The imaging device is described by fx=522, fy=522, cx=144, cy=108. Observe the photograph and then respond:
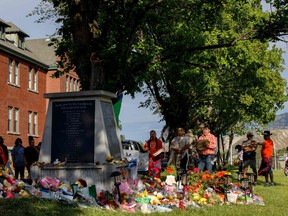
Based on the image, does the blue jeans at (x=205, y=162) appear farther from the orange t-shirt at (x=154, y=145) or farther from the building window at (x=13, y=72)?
the building window at (x=13, y=72)

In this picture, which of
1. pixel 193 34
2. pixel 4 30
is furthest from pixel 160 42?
pixel 4 30

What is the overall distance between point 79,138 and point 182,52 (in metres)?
6.65

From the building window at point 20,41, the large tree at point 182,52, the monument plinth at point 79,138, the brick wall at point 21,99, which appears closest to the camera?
the monument plinth at point 79,138

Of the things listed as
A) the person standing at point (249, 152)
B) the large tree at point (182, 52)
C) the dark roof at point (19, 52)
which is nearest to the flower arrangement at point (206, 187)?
the large tree at point (182, 52)

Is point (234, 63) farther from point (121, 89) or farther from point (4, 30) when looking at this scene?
point (4, 30)

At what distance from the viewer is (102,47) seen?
14453 millimetres

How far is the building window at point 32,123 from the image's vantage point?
43.1 meters

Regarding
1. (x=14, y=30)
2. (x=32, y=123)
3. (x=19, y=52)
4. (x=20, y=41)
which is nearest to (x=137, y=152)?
(x=19, y=52)

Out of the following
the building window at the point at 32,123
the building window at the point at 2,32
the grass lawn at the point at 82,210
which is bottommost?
the grass lawn at the point at 82,210

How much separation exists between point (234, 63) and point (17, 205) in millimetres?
21809

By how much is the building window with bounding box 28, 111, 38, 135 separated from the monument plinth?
1273 inches

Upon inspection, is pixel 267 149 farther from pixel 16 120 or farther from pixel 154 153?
pixel 16 120

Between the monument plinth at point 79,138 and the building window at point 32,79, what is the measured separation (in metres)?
32.5

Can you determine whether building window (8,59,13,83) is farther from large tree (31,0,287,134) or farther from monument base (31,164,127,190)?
monument base (31,164,127,190)
